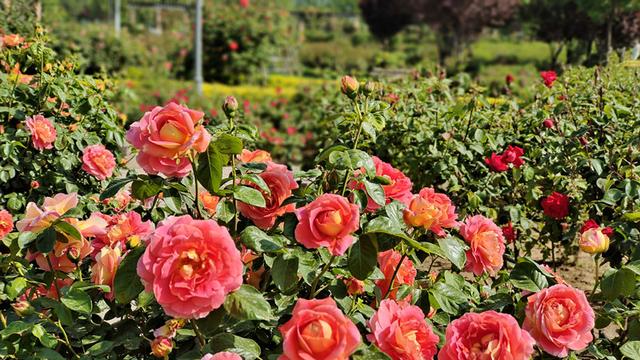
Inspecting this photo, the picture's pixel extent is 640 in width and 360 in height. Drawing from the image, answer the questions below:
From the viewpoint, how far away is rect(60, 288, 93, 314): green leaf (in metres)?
1.25

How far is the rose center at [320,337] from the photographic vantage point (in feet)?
3.25

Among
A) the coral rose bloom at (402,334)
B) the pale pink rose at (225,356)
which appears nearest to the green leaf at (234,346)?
the pale pink rose at (225,356)

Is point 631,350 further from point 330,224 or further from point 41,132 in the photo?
point 41,132

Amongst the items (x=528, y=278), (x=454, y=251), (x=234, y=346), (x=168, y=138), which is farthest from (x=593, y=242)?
(x=168, y=138)

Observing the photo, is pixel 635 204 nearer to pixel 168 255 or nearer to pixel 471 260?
pixel 471 260

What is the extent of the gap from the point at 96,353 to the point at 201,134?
44 centimetres

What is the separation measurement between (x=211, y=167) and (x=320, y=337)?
43cm

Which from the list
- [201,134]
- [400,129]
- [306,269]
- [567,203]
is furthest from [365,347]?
[400,129]

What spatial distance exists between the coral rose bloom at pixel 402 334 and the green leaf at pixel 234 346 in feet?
0.67

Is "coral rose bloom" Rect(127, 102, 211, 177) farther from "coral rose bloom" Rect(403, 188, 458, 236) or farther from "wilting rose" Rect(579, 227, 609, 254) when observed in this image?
"wilting rose" Rect(579, 227, 609, 254)

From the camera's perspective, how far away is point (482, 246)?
1.40 m

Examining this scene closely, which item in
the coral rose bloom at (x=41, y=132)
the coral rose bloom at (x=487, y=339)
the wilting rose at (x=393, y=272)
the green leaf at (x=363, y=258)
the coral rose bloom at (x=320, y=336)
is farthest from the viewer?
the coral rose bloom at (x=41, y=132)

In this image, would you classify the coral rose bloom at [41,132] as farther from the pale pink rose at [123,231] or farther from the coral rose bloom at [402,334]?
the coral rose bloom at [402,334]

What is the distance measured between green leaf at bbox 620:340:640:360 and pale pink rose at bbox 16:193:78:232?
1069mm
